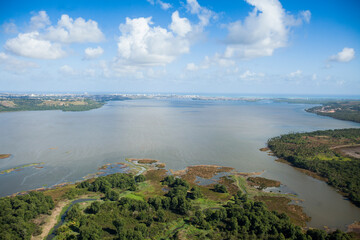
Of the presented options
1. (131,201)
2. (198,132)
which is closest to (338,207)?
(131,201)

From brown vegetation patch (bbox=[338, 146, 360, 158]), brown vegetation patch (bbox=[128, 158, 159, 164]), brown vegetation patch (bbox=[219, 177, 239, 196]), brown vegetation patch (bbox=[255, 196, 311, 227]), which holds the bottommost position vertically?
brown vegetation patch (bbox=[255, 196, 311, 227])

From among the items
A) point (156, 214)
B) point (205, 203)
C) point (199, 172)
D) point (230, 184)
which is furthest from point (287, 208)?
point (156, 214)

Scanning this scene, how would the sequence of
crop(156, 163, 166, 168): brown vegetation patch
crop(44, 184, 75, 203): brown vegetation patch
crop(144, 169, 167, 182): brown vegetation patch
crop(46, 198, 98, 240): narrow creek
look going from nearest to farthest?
crop(46, 198, 98, 240): narrow creek < crop(44, 184, 75, 203): brown vegetation patch < crop(144, 169, 167, 182): brown vegetation patch < crop(156, 163, 166, 168): brown vegetation patch

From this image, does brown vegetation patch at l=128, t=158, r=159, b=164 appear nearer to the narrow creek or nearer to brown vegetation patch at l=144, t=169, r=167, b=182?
brown vegetation patch at l=144, t=169, r=167, b=182

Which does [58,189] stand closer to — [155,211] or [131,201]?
[131,201]

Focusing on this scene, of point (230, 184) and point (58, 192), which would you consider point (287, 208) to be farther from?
point (58, 192)

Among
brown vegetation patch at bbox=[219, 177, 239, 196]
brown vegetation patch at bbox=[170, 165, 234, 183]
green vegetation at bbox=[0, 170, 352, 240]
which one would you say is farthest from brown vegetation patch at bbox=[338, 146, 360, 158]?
green vegetation at bbox=[0, 170, 352, 240]

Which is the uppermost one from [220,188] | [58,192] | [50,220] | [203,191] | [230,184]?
[220,188]
